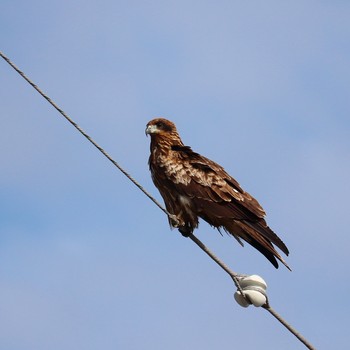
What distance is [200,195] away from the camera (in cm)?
1091

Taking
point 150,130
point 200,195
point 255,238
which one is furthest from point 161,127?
point 255,238

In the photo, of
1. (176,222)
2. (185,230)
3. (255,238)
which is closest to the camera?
(255,238)

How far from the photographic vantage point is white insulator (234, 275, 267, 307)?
8.41 meters

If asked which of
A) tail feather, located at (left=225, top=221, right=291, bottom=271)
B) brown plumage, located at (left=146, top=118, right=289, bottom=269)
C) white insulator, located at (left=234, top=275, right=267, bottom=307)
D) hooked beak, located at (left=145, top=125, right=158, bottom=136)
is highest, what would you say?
hooked beak, located at (left=145, top=125, right=158, bottom=136)

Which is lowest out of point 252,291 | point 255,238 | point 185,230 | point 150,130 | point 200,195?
point 252,291

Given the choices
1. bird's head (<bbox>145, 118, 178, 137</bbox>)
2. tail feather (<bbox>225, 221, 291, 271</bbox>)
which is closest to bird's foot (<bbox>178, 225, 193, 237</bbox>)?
tail feather (<bbox>225, 221, 291, 271</bbox>)

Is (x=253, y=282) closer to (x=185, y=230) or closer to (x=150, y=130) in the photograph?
(x=185, y=230)

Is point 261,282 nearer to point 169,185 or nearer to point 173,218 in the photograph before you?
point 173,218

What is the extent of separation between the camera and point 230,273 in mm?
8578

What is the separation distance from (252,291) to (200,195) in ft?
8.57

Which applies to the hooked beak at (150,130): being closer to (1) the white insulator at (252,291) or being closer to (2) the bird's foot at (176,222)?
(2) the bird's foot at (176,222)

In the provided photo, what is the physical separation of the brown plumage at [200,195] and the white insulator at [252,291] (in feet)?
4.97

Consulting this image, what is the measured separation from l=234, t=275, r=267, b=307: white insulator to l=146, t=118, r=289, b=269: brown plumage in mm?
1515

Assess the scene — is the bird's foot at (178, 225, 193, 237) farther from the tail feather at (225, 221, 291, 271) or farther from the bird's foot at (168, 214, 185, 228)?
the tail feather at (225, 221, 291, 271)
